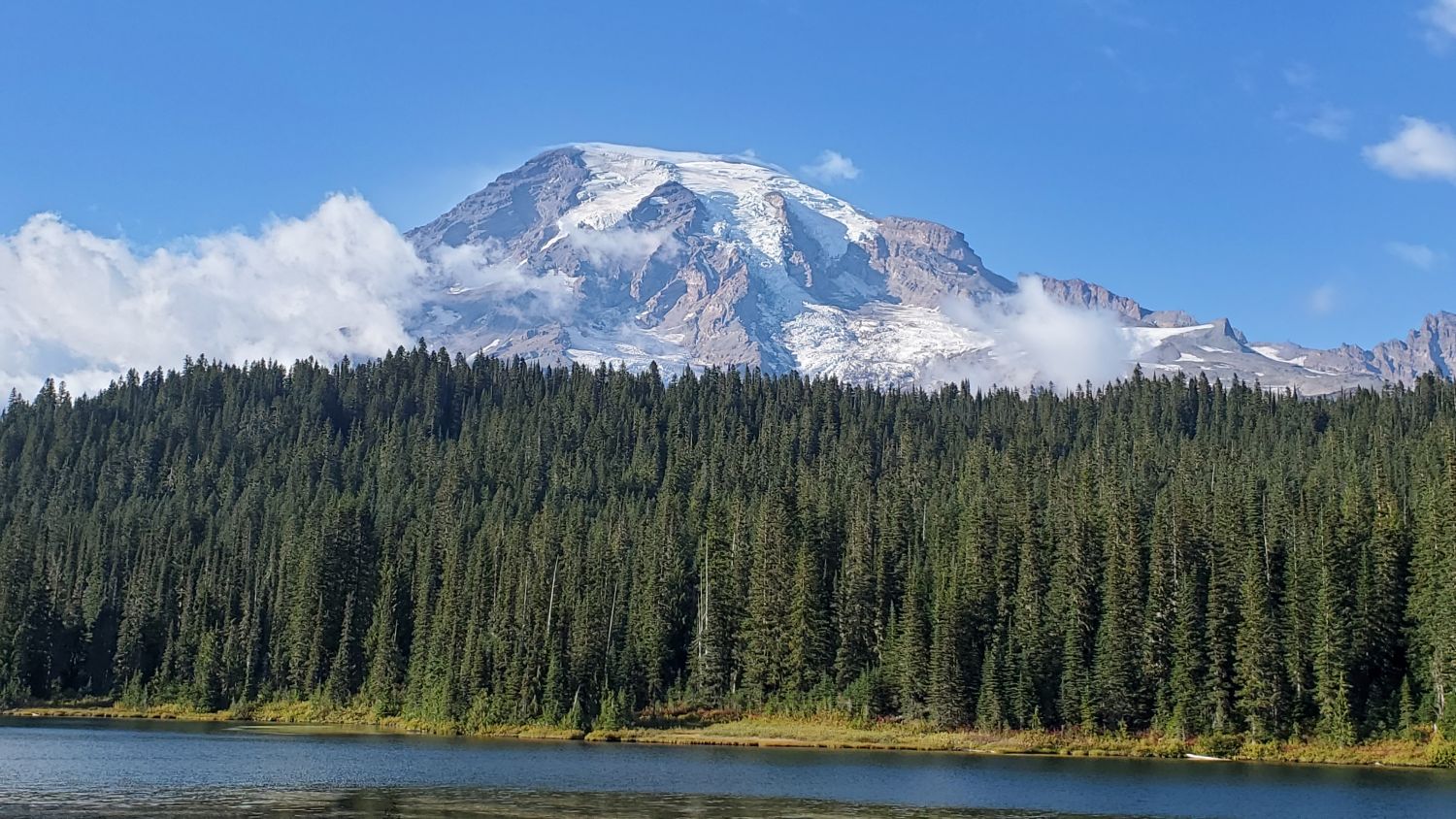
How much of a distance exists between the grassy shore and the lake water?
581cm

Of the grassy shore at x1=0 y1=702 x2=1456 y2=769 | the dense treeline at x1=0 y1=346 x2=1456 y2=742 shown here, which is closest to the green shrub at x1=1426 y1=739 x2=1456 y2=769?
the grassy shore at x1=0 y1=702 x2=1456 y2=769

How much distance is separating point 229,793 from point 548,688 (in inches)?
2276

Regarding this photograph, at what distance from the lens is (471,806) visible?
71.2 m

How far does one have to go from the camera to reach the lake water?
71.6m

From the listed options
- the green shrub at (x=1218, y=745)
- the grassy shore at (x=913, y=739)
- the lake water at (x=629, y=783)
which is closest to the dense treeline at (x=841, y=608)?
the grassy shore at (x=913, y=739)

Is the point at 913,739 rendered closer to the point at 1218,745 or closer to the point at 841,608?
the point at 1218,745

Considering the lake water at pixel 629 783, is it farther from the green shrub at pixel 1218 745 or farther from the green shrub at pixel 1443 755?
the green shrub at pixel 1218 745

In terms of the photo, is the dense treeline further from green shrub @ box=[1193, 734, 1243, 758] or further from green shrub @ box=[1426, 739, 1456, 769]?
green shrub @ box=[1426, 739, 1456, 769]

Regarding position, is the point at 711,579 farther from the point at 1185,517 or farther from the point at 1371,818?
the point at 1371,818

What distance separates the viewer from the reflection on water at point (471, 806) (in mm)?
66688

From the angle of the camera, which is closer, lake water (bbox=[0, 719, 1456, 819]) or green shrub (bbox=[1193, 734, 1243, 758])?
lake water (bbox=[0, 719, 1456, 819])

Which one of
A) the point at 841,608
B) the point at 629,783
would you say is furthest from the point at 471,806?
the point at 841,608

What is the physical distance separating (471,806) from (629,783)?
15.7 m

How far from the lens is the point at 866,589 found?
146375 mm
